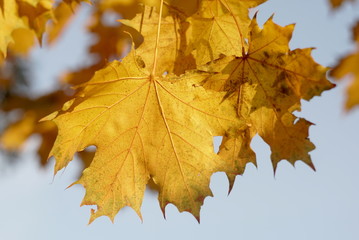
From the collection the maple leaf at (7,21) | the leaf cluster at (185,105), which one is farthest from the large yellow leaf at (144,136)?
the maple leaf at (7,21)

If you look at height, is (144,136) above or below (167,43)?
Result: below

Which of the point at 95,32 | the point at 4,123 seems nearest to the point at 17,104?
the point at 4,123

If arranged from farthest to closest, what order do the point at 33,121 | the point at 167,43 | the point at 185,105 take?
the point at 33,121 → the point at 167,43 → the point at 185,105

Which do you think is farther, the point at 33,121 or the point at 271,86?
the point at 33,121

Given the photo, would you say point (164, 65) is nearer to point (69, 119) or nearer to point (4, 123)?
point (69, 119)

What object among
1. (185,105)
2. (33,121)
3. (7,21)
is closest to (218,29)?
(185,105)

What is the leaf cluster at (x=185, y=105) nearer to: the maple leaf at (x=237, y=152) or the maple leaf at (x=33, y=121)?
the maple leaf at (x=237, y=152)

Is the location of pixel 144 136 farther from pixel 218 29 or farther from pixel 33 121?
pixel 33 121
